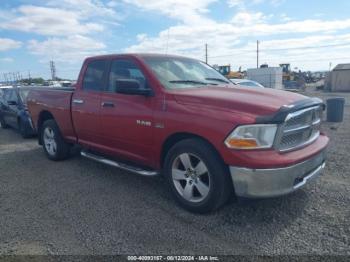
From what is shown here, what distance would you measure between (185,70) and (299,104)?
1.85m

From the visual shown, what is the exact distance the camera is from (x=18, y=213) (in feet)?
12.8

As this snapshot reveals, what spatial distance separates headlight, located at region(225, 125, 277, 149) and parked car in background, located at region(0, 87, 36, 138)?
24.4 ft

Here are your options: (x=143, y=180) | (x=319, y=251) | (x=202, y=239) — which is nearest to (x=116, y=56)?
(x=143, y=180)

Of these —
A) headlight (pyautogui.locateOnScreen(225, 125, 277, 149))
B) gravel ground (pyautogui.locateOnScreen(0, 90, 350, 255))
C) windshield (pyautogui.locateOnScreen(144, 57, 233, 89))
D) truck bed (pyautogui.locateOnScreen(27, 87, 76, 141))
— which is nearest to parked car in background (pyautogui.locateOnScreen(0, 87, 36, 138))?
truck bed (pyautogui.locateOnScreen(27, 87, 76, 141))

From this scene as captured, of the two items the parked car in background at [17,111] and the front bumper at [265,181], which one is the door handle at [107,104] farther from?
the parked car in background at [17,111]

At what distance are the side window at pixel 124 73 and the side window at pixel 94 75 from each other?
0.78 feet

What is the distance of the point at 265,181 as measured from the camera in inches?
122

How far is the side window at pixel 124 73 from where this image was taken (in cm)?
427

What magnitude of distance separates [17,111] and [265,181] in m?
8.53

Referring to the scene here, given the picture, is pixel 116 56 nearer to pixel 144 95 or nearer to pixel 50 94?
pixel 144 95

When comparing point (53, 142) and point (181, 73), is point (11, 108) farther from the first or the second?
point (181, 73)

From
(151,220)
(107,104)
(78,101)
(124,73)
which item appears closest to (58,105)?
(78,101)

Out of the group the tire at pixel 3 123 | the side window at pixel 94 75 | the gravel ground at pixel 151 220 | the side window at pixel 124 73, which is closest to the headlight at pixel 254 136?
the gravel ground at pixel 151 220

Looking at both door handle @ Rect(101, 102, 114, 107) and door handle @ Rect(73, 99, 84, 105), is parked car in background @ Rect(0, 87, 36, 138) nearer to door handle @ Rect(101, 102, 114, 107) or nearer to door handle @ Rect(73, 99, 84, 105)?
door handle @ Rect(73, 99, 84, 105)
